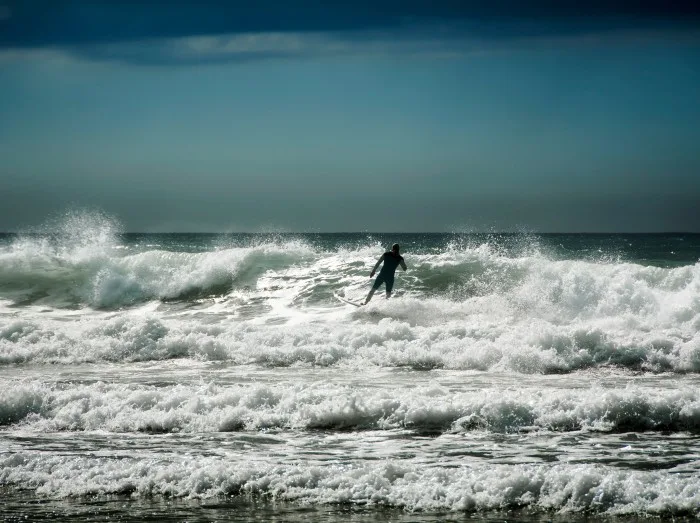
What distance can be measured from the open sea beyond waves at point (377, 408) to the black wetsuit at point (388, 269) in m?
0.53

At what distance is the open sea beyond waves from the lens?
6.51m

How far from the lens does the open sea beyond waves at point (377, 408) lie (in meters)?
6.51

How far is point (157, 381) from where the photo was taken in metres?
12.2

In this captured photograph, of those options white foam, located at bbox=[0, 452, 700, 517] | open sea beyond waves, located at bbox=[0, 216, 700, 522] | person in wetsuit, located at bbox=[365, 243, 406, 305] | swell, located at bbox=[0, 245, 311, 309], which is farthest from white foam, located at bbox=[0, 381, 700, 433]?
swell, located at bbox=[0, 245, 311, 309]

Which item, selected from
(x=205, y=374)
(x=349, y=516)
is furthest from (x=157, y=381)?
(x=349, y=516)

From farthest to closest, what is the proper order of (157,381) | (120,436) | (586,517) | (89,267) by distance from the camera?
(89,267)
(157,381)
(120,436)
(586,517)

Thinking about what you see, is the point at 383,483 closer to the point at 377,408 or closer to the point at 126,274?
the point at 377,408

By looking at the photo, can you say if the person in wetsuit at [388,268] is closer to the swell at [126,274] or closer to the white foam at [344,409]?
the swell at [126,274]

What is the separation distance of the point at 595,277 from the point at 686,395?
937 centimetres

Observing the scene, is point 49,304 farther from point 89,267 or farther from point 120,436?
point 120,436

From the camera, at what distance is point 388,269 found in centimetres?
Result: 1841

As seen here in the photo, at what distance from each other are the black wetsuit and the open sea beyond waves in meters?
0.53

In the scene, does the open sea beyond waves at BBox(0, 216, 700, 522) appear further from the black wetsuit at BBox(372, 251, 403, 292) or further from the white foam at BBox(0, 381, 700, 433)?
the black wetsuit at BBox(372, 251, 403, 292)

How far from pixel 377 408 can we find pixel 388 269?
918 cm
